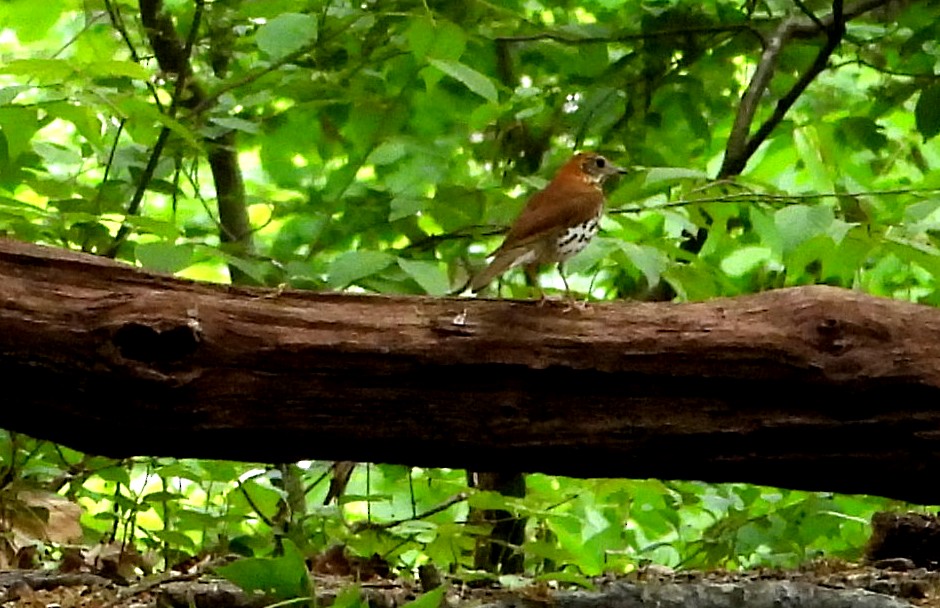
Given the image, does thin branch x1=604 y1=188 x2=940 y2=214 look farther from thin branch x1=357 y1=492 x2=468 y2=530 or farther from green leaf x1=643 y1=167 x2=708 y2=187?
thin branch x1=357 y1=492 x2=468 y2=530

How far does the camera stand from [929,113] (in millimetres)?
1537

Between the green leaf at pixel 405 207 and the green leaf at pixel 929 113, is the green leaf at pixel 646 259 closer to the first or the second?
the green leaf at pixel 405 207

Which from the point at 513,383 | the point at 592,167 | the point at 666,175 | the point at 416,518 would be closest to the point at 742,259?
the point at 592,167

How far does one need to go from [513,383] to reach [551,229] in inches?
17.8

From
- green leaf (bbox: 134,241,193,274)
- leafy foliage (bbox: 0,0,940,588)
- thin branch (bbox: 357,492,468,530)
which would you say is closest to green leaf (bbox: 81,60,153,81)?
leafy foliage (bbox: 0,0,940,588)

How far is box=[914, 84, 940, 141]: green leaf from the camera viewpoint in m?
1.53

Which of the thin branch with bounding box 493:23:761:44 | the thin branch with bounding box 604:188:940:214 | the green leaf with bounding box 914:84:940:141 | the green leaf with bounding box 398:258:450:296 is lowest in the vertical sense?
the green leaf with bounding box 398:258:450:296

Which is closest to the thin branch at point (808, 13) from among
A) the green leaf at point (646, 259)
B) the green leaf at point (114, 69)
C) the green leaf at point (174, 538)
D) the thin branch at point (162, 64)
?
the green leaf at point (646, 259)

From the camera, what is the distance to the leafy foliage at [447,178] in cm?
133

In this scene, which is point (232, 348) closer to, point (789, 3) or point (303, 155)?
point (303, 155)

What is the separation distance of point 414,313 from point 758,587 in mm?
510

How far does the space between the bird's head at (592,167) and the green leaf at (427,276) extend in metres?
0.41

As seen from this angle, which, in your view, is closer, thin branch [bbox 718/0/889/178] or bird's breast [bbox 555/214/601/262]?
bird's breast [bbox 555/214/601/262]

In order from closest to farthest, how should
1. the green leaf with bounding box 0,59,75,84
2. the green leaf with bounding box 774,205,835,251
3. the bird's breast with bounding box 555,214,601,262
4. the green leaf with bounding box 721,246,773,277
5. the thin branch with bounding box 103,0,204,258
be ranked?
the green leaf with bounding box 0,59,75,84
the green leaf with bounding box 774,205,835,251
the bird's breast with bounding box 555,214,601,262
the thin branch with bounding box 103,0,204,258
the green leaf with bounding box 721,246,773,277
